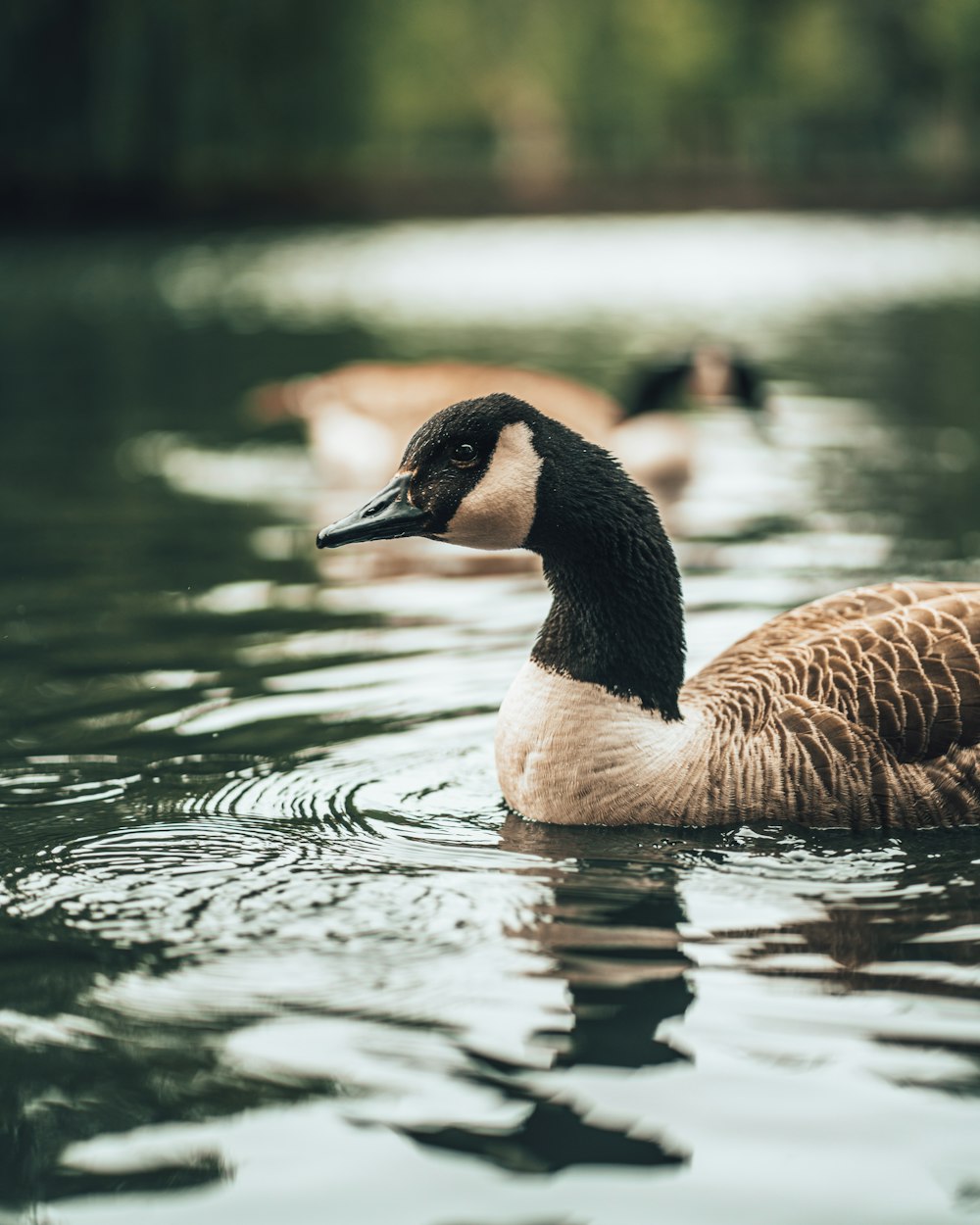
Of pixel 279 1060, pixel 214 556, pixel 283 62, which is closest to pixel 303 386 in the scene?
pixel 214 556

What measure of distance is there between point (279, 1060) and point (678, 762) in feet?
7.12

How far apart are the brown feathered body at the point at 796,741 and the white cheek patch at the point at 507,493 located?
0.54 metres

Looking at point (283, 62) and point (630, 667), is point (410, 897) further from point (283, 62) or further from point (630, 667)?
point (283, 62)

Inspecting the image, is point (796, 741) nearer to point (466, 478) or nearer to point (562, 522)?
point (562, 522)

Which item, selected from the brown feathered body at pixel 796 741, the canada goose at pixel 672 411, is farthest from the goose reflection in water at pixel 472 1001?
the canada goose at pixel 672 411

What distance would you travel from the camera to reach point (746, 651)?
696cm

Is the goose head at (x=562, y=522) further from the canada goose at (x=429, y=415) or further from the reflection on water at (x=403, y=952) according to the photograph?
the canada goose at (x=429, y=415)

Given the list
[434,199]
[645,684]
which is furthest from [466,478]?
[434,199]

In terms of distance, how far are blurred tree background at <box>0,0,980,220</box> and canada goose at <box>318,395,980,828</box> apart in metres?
44.2

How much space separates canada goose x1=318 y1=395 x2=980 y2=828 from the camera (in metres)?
6.19

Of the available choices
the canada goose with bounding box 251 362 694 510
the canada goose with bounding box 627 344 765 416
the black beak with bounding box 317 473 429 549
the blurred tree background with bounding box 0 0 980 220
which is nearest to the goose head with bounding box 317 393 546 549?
the black beak with bounding box 317 473 429 549

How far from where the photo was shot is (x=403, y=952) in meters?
5.27

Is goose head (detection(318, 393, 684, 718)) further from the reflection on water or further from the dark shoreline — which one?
the dark shoreline

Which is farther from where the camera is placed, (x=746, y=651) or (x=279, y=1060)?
(x=746, y=651)
